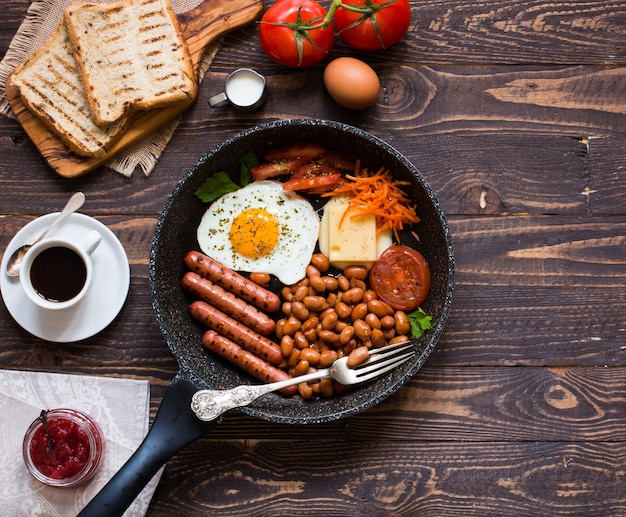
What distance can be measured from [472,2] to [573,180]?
0.91 m

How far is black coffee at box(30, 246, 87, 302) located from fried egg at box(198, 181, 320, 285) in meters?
0.52

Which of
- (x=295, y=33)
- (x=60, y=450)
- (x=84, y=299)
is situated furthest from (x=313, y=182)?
(x=60, y=450)

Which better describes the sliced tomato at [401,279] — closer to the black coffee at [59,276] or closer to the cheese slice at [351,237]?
the cheese slice at [351,237]

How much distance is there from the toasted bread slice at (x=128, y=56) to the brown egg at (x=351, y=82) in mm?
601

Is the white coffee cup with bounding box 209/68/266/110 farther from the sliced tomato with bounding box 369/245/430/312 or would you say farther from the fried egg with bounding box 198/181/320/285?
the sliced tomato with bounding box 369/245/430/312

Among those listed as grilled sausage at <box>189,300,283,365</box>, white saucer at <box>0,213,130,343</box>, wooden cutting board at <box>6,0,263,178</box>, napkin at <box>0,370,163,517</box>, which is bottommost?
napkin at <box>0,370,163,517</box>

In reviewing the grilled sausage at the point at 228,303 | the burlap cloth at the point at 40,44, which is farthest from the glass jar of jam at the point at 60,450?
the burlap cloth at the point at 40,44

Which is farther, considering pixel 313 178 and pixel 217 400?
pixel 313 178

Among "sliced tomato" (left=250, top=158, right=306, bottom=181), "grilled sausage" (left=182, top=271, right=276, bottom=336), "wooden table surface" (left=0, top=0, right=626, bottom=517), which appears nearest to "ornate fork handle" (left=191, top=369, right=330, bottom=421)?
"grilled sausage" (left=182, top=271, right=276, bottom=336)

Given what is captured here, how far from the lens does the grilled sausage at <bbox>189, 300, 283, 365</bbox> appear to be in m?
2.74

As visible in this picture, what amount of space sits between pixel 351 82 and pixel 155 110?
86 centimetres

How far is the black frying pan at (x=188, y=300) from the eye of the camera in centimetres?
246

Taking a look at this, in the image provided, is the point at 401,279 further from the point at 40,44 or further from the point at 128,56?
the point at 40,44

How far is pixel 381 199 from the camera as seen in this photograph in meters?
2.81
